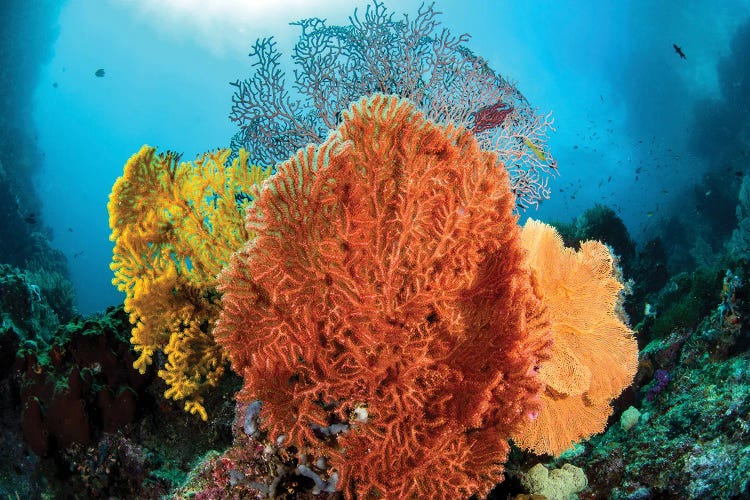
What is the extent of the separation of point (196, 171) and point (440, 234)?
9.39 feet

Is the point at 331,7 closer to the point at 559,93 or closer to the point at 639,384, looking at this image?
the point at 559,93

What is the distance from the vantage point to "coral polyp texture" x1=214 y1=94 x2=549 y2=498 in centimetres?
251

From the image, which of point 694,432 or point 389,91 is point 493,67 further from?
point 694,432

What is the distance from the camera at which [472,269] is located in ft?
9.05

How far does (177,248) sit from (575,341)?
3.96m

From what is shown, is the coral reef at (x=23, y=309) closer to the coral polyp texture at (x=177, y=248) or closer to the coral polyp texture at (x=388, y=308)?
the coral polyp texture at (x=177, y=248)

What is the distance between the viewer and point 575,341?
3.40 metres

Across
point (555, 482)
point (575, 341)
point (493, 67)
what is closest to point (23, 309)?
point (555, 482)

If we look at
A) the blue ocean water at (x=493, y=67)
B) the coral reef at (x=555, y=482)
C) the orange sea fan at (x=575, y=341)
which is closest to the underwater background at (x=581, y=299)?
the coral reef at (x=555, y=482)

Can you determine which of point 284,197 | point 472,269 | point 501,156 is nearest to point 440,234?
point 472,269

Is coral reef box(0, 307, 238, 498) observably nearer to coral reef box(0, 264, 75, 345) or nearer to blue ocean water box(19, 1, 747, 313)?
coral reef box(0, 264, 75, 345)

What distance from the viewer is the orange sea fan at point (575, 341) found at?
3.26 meters

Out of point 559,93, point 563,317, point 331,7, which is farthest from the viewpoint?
point 559,93

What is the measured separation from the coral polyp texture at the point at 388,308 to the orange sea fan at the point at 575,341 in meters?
0.57
